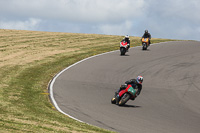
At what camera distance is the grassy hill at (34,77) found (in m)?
11.1

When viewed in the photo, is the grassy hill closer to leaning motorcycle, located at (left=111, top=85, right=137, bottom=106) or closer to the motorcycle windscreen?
leaning motorcycle, located at (left=111, top=85, right=137, bottom=106)

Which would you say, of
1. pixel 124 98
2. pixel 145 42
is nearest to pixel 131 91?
pixel 124 98

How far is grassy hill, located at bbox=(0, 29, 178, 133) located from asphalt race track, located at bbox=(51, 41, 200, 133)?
997 mm

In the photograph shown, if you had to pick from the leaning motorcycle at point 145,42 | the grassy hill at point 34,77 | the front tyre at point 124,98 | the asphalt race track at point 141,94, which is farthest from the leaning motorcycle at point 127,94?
the leaning motorcycle at point 145,42

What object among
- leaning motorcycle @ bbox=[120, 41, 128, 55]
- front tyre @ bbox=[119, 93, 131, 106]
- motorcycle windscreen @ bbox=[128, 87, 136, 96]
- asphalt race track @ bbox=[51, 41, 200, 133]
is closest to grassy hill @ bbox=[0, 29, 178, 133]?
asphalt race track @ bbox=[51, 41, 200, 133]

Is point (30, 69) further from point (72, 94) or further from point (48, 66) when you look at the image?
point (72, 94)

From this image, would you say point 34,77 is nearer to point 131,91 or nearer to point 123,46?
point 131,91

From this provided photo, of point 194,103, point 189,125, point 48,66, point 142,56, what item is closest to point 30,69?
point 48,66

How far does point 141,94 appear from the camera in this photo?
18484 millimetres

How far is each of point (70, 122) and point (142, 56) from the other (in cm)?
1933

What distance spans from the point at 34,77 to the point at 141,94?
24.5 feet

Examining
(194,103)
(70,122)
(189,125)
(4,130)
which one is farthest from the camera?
(194,103)

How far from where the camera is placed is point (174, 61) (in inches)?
1130

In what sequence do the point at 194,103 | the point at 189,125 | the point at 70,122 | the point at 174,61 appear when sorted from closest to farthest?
the point at 70,122 → the point at 189,125 → the point at 194,103 → the point at 174,61
